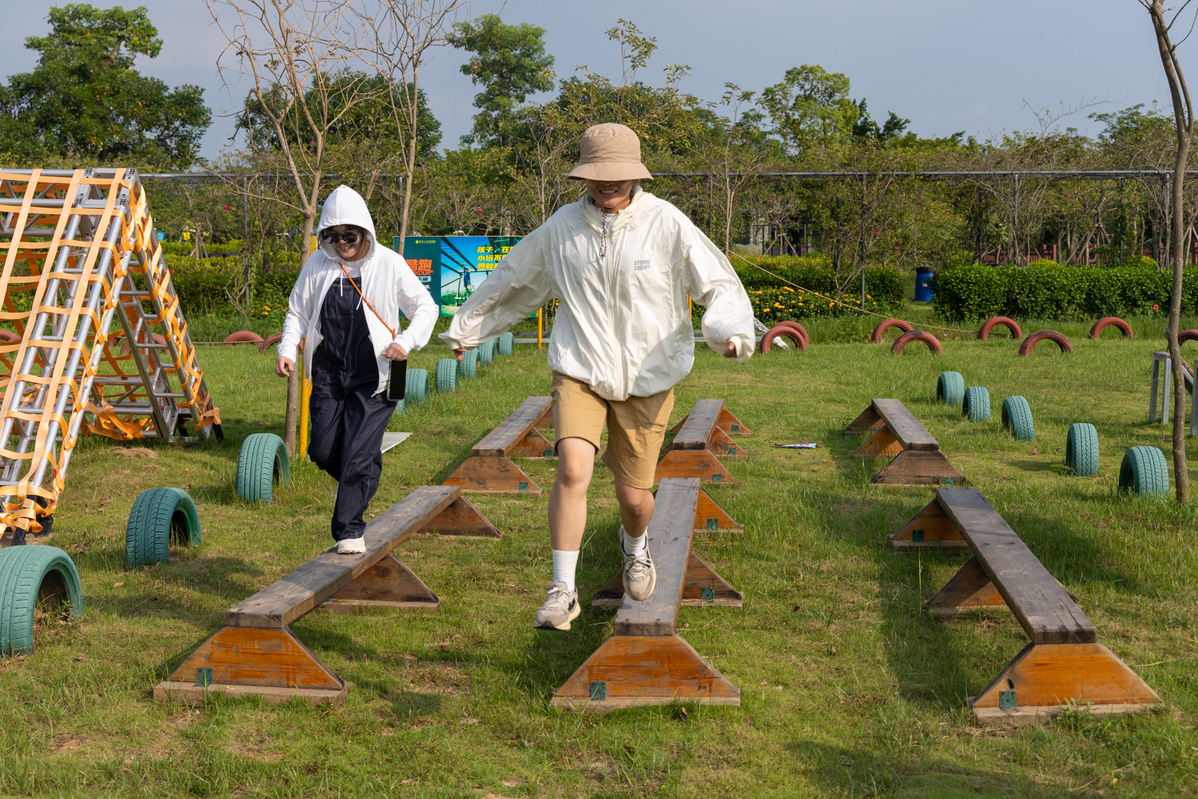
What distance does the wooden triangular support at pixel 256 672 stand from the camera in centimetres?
388

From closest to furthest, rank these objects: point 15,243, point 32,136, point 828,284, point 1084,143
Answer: point 15,243, point 828,284, point 1084,143, point 32,136

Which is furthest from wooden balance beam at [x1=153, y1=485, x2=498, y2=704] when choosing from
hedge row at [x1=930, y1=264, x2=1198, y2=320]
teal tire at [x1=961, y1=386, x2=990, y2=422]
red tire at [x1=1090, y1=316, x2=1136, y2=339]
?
hedge row at [x1=930, y1=264, x2=1198, y2=320]

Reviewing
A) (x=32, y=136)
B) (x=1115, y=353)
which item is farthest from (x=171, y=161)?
(x=1115, y=353)

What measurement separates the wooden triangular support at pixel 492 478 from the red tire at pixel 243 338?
398 inches

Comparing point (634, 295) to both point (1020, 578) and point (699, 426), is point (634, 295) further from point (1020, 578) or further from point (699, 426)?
point (699, 426)

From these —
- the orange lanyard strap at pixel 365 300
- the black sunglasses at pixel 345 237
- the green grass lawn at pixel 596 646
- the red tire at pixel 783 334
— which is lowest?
the green grass lawn at pixel 596 646

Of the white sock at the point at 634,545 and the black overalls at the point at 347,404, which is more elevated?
the black overalls at the point at 347,404

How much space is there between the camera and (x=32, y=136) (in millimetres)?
47562

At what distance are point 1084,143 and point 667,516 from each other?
2550cm

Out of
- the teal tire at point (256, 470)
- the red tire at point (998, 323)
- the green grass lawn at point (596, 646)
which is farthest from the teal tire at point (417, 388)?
the red tire at point (998, 323)

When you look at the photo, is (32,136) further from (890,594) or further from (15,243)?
(890,594)

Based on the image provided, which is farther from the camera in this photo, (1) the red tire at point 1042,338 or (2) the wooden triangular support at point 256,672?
(1) the red tire at point 1042,338

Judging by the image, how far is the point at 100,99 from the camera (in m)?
49.2

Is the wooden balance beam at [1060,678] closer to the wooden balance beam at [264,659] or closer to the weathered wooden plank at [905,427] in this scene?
the wooden balance beam at [264,659]
